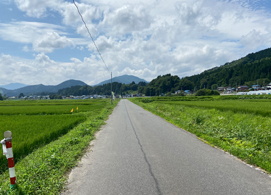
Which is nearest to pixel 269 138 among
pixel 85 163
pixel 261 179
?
pixel 261 179

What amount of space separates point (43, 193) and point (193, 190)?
292 centimetres

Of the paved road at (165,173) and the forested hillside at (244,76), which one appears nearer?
the paved road at (165,173)

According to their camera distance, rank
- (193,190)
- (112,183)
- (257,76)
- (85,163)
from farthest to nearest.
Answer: (257,76), (85,163), (112,183), (193,190)

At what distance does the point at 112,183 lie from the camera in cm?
377

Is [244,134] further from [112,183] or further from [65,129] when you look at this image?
[65,129]

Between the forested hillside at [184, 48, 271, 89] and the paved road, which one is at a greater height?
the forested hillside at [184, 48, 271, 89]

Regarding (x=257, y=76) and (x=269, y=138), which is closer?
(x=269, y=138)

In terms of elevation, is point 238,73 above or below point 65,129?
above

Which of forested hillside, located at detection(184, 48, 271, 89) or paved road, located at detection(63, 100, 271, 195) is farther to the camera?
forested hillside, located at detection(184, 48, 271, 89)

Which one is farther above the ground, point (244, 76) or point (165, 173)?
point (244, 76)

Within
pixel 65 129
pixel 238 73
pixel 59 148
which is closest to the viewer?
pixel 59 148

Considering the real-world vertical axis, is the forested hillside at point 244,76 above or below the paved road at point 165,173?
above

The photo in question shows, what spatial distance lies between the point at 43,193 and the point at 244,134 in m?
7.72

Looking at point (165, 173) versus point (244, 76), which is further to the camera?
point (244, 76)
